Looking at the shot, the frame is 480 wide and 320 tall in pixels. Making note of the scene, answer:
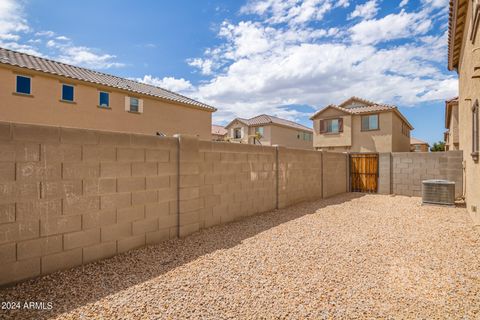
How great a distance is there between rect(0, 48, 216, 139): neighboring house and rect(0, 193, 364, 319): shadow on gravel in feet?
44.4

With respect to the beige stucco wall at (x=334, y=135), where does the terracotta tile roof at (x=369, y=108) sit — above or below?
above

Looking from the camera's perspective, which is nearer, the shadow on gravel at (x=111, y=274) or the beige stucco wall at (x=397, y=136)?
the shadow on gravel at (x=111, y=274)

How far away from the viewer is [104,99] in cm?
1680

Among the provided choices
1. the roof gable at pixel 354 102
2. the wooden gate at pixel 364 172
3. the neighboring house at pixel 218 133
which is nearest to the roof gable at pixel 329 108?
the roof gable at pixel 354 102

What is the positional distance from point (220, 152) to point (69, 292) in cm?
427

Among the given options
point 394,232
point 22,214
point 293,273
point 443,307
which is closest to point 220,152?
point 293,273

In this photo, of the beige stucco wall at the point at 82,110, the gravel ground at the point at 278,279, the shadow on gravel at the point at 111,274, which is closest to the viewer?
the gravel ground at the point at 278,279

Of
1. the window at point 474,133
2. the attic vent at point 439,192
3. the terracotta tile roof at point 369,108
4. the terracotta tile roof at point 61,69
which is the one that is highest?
the terracotta tile roof at point 61,69

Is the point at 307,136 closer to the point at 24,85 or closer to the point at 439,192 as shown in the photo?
the point at 439,192

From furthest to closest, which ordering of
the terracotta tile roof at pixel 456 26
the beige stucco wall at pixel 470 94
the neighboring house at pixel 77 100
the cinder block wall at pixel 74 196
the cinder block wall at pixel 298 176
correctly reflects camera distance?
the neighboring house at pixel 77 100
the cinder block wall at pixel 298 176
the terracotta tile roof at pixel 456 26
the beige stucco wall at pixel 470 94
the cinder block wall at pixel 74 196

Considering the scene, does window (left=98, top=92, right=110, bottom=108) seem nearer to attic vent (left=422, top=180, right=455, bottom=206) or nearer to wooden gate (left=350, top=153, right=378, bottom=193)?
wooden gate (left=350, top=153, right=378, bottom=193)

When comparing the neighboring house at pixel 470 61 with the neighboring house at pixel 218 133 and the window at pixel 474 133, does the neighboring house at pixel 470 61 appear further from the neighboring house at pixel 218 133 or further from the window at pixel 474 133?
the neighboring house at pixel 218 133

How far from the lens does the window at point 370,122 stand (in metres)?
22.7

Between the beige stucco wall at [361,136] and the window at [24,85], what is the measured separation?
22135 mm
